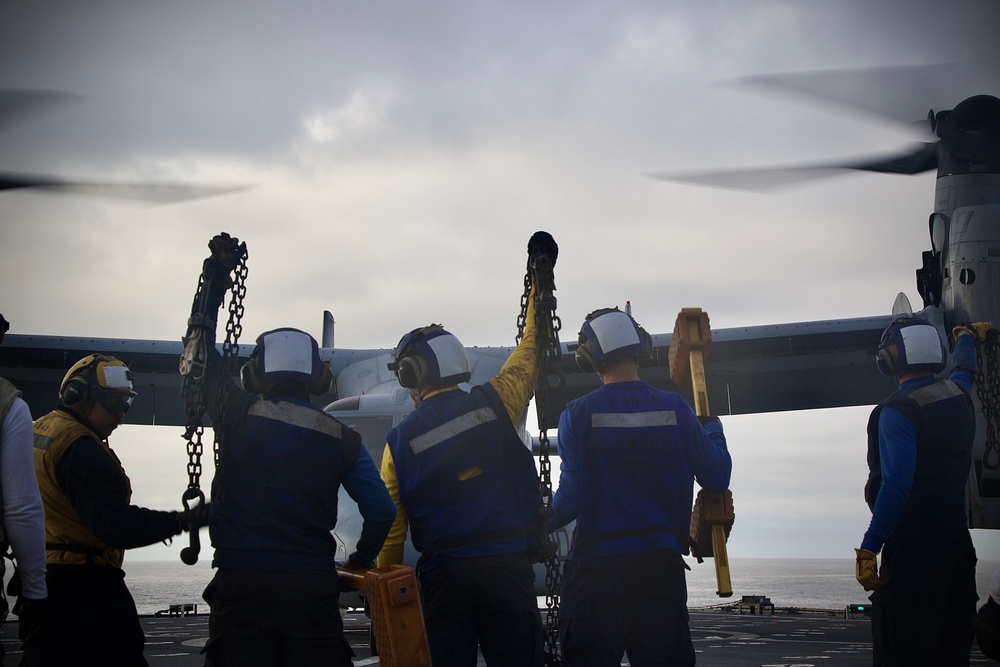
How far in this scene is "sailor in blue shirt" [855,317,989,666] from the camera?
5484 millimetres

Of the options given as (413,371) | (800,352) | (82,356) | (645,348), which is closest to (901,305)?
(800,352)

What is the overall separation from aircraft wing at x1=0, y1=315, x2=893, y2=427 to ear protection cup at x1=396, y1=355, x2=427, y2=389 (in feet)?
28.0

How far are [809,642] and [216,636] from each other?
1152 centimetres

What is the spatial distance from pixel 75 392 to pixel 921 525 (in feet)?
17.4

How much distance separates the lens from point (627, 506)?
16.0 feet

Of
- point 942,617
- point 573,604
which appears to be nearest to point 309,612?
point 573,604

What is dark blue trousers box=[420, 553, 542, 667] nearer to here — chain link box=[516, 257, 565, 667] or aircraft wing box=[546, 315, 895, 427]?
chain link box=[516, 257, 565, 667]

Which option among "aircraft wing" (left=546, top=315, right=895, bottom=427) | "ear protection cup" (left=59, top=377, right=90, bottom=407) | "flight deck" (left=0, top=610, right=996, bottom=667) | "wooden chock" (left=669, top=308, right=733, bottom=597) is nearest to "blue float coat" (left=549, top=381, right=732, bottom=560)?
"wooden chock" (left=669, top=308, right=733, bottom=597)

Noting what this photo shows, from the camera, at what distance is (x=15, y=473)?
4316mm

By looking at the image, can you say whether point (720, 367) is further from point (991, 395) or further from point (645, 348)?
point (645, 348)

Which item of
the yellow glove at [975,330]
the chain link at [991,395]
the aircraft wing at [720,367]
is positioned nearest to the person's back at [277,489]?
the yellow glove at [975,330]

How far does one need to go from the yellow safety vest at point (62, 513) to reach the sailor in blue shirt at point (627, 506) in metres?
2.60

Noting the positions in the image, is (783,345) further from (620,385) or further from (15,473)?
(15,473)

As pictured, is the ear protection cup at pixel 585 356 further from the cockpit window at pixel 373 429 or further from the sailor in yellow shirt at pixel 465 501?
the cockpit window at pixel 373 429
